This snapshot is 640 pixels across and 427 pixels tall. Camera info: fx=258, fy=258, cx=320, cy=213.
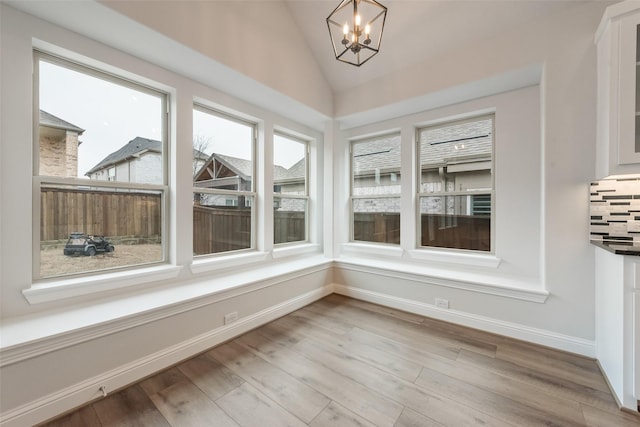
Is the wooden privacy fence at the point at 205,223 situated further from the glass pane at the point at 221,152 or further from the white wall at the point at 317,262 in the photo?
the glass pane at the point at 221,152

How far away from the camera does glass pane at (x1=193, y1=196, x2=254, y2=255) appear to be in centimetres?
280

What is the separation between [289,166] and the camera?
3.91m

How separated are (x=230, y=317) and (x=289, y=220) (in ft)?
5.67

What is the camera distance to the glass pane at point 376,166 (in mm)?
3695

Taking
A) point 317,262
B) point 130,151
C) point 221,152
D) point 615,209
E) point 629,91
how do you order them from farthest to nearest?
1. point 317,262
2. point 221,152
3. point 130,151
4. point 615,209
5. point 629,91

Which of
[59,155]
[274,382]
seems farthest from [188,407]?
[59,155]

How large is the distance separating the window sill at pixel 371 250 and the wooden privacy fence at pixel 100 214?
2.55 m

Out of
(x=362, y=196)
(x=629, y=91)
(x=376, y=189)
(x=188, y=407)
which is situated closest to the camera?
(x=188, y=407)

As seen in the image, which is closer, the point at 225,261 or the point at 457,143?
the point at 225,261

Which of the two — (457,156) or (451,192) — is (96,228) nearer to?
(451,192)

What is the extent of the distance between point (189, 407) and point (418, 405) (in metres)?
1.45

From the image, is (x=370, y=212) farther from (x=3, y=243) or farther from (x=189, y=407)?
(x=3, y=243)

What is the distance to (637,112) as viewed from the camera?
1729mm

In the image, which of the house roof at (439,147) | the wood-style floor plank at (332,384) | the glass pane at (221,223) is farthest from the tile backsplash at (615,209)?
the glass pane at (221,223)
